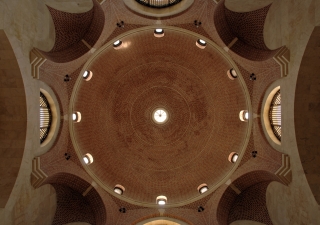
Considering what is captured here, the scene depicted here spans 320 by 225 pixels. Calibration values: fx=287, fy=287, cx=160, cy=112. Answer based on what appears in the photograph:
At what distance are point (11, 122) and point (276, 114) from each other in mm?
12202

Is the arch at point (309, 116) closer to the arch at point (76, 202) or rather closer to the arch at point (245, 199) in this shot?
the arch at point (245, 199)

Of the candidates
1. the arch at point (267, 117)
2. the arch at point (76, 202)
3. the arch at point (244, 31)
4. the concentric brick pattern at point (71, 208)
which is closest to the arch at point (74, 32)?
the arch at point (244, 31)

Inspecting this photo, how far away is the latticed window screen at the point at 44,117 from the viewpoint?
14.4m

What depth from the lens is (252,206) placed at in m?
15.5

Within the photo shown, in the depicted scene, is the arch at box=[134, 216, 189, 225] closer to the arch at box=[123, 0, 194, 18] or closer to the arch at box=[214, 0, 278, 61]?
Answer: the arch at box=[214, 0, 278, 61]

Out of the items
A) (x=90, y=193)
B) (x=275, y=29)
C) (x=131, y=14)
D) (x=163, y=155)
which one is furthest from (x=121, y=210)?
(x=275, y=29)

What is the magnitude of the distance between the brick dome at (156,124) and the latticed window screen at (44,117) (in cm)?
162

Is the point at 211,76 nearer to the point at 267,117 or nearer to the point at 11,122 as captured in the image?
the point at 267,117

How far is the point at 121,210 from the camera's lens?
53.6ft

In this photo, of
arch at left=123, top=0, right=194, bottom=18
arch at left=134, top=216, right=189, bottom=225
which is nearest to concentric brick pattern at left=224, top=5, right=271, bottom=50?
arch at left=123, top=0, right=194, bottom=18

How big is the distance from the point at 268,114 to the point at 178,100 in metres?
7.05

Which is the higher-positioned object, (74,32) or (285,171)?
(74,32)

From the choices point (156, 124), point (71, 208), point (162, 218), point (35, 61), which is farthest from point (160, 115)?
point (35, 61)

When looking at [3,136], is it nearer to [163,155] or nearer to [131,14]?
[131,14]
